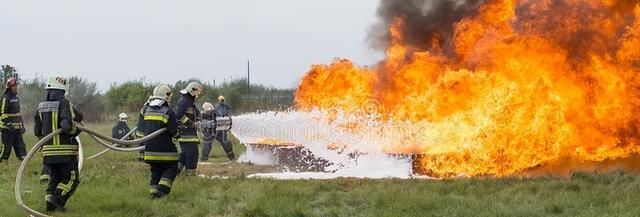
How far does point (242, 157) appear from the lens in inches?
656

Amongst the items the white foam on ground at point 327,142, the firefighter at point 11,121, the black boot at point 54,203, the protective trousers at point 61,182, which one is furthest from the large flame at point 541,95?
the firefighter at point 11,121

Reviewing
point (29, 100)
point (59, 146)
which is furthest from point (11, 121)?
point (29, 100)

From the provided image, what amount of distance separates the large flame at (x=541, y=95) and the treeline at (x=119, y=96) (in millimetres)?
19519

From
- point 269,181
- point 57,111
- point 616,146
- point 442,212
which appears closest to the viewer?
point 442,212

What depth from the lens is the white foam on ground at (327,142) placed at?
41.1ft

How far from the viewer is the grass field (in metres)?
8.56

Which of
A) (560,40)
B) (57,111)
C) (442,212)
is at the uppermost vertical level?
(560,40)

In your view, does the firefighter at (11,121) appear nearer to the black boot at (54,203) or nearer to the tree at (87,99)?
the black boot at (54,203)

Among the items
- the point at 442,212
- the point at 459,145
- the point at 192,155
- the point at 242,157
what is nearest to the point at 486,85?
the point at 459,145

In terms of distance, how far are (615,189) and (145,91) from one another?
37.1 m

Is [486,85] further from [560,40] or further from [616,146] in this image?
[616,146]

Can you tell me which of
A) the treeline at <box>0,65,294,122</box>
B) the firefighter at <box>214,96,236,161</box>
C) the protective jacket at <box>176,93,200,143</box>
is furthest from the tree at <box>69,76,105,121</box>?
the protective jacket at <box>176,93,200,143</box>

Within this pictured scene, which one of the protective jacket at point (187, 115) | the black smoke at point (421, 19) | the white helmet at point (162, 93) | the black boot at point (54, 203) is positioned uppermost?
the black smoke at point (421, 19)

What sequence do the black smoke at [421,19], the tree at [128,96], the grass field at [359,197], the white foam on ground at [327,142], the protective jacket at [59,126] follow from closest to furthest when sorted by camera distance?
the grass field at [359,197]
the protective jacket at [59,126]
the white foam on ground at [327,142]
the black smoke at [421,19]
the tree at [128,96]
